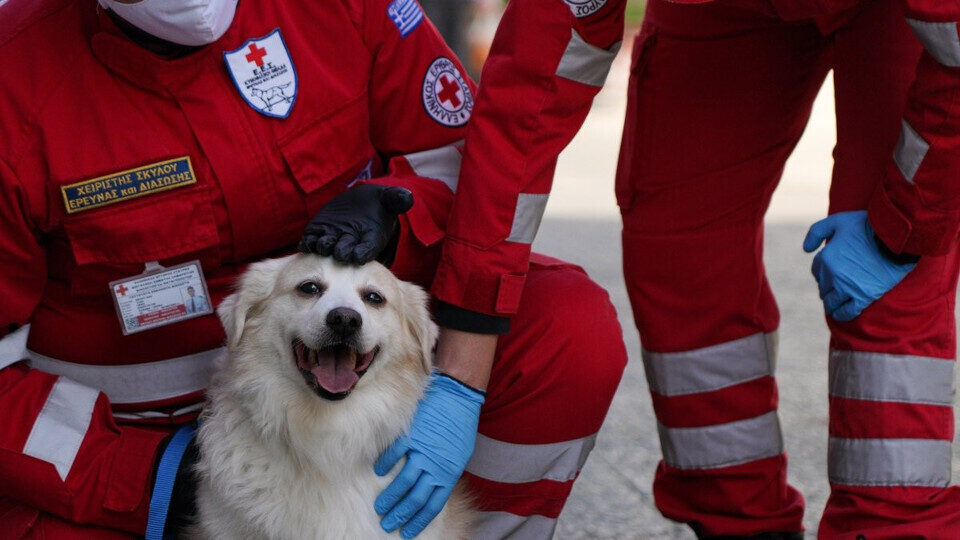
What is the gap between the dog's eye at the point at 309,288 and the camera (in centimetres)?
206

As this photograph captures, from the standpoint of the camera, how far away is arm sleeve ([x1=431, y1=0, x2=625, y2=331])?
2.07 m

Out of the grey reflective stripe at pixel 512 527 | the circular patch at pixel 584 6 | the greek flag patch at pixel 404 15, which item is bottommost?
the grey reflective stripe at pixel 512 527

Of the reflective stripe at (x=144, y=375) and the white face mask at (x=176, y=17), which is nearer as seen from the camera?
the white face mask at (x=176, y=17)

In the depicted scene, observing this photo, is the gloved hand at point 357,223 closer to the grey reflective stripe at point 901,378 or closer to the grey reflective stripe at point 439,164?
the grey reflective stripe at point 439,164

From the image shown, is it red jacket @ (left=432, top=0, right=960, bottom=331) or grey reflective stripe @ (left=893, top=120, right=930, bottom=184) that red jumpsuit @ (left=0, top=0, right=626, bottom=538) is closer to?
red jacket @ (left=432, top=0, right=960, bottom=331)

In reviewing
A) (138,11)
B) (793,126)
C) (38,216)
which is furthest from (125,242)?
(793,126)

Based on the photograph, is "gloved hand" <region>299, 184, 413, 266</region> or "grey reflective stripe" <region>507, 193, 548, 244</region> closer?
"gloved hand" <region>299, 184, 413, 266</region>

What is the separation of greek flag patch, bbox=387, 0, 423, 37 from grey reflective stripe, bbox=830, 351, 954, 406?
1.09 m

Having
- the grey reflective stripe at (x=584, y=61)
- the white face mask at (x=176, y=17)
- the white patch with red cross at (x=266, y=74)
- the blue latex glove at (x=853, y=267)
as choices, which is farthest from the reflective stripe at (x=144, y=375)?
the blue latex glove at (x=853, y=267)

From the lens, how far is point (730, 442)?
2535 mm

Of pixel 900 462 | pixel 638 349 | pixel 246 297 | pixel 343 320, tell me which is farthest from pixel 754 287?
pixel 638 349

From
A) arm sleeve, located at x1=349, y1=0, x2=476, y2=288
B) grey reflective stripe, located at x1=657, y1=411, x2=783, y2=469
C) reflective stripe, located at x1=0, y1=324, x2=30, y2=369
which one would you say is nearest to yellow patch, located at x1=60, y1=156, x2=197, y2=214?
reflective stripe, located at x1=0, y1=324, x2=30, y2=369

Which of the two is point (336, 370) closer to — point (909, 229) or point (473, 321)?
point (473, 321)

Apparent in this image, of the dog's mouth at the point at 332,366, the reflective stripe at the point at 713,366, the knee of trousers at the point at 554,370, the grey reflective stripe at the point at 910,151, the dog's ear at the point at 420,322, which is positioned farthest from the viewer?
the reflective stripe at the point at 713,366
